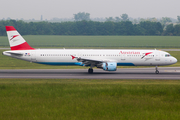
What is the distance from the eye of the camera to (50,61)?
38.3 meters

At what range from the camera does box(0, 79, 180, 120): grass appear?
1541 cm

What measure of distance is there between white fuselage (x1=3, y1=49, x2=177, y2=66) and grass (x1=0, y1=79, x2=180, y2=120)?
1447cm

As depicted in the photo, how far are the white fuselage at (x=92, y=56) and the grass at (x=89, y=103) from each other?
1447 centimetres

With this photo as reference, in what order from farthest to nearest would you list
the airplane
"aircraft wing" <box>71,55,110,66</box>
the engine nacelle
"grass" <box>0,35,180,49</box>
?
"grass" <box>0,35,180,49</box>, the airplane, "aircraft wing" <box>71,55,110,66</box>, the engine nacelle

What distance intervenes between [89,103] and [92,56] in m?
20.9

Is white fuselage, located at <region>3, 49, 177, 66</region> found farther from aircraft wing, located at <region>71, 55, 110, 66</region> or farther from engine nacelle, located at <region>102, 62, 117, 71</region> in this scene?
engine nacelle, located at <region>102, 62, 117, 71</region>

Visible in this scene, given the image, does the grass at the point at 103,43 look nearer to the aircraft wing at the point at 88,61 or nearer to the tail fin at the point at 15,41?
the tail fin at the point at 15,41

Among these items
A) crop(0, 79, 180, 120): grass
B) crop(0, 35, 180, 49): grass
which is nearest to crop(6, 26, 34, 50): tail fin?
crop(0, 79, 180, 120): grass

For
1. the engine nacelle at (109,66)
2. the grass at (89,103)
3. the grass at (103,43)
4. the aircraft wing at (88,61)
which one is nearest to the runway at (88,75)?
the engine nacelle at (109,66)

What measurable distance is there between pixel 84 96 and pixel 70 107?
130 inches

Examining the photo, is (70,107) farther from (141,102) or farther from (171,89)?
(171,89)

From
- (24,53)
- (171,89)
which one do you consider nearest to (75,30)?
(24,53)

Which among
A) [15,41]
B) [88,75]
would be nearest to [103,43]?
[15,41]

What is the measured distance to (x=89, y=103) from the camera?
18172mm
